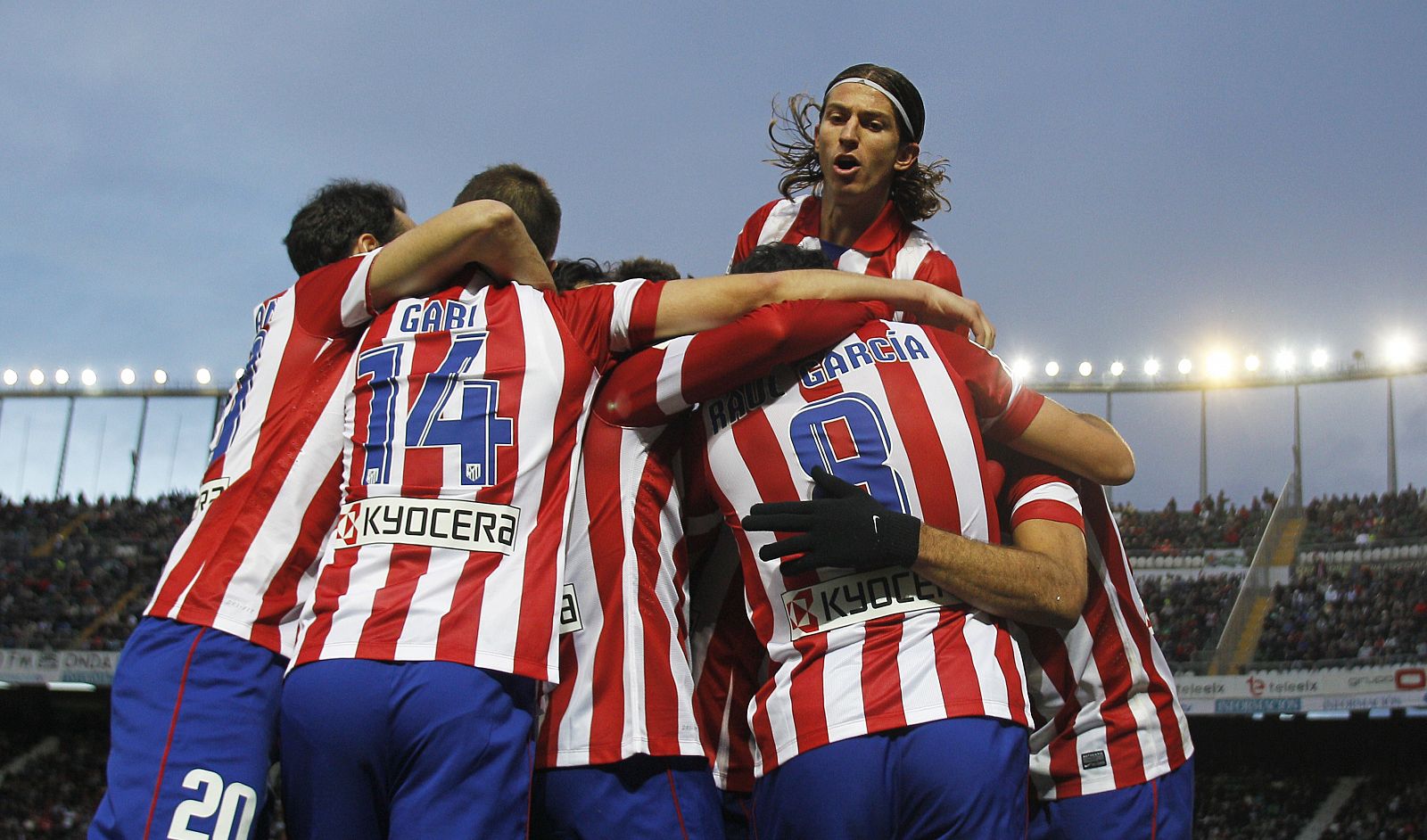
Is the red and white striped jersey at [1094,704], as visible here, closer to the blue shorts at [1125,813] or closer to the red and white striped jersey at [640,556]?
the blue shorts at [1125,813]

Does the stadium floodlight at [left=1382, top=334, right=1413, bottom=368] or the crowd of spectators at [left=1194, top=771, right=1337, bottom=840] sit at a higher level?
the stadium floodlight at [left=1382, top=334, right=1413, bottom=368]

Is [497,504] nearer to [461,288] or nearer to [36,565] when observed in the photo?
[461,288]

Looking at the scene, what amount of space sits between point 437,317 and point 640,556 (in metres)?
0.97

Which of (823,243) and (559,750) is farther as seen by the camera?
(823,243)

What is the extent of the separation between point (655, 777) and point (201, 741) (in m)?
1.30

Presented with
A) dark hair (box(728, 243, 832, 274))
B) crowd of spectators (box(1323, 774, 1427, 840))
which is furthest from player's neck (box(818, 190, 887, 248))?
crowd of spectators (box(1323, 774, 1427, 840))

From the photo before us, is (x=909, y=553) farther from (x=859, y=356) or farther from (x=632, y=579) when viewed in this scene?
(x=632, y=579)

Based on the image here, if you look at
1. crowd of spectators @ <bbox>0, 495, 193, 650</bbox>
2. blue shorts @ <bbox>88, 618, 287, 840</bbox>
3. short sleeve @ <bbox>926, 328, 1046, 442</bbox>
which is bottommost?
crowd of spectators @ <bbox>0, 495, 193, 650</bbox>

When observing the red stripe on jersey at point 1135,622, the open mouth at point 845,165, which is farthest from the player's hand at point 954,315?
the open mouth at point 845,165

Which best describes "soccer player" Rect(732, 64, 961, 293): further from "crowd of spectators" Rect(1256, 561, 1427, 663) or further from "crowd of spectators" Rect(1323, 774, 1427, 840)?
"crowd of spectators" Rect(1323, 774, 1427, 840)

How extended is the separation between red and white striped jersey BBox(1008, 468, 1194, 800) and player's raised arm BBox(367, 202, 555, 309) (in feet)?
5.73

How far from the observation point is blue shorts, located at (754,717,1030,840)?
2.97 metres

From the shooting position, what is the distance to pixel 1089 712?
12.6 feet

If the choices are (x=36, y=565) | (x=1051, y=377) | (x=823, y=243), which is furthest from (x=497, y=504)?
(x=1051, y=377)
